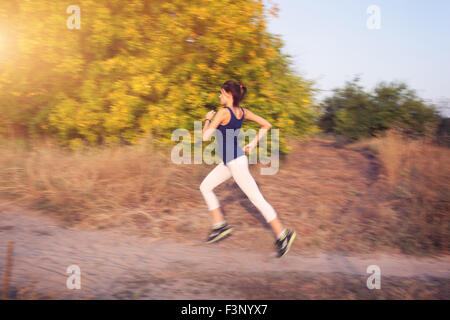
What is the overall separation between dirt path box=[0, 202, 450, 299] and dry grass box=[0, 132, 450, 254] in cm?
36

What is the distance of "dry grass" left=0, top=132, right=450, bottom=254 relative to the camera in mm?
5047

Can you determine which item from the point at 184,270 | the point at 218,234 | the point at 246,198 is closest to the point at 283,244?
the point at 218,234

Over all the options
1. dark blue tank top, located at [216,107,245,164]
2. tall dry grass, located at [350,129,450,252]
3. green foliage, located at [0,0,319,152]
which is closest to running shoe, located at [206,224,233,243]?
dark blue tank top, located at [216,107,245,164]

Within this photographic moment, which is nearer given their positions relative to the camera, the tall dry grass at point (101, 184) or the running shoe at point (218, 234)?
the running shoe at point (218, 234)

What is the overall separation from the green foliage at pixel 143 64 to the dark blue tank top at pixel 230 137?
2887 mm

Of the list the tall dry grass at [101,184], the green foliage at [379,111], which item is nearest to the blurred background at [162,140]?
the tall dry grass at [101,184]

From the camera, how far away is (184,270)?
3.80m

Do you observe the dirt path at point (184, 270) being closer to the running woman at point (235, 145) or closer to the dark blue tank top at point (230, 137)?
the running woman at point (235, 145)

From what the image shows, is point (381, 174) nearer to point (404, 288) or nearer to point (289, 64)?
point (289, 64)

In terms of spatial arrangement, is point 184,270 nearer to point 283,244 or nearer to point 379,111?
point 283,244

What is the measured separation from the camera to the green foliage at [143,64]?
6.87m

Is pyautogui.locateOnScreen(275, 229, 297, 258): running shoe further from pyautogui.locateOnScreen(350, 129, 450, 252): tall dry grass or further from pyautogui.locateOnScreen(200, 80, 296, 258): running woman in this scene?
pyautogui.locateOnScreen(350, 129, 450, 252): tall dry grass
